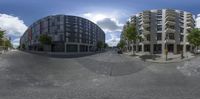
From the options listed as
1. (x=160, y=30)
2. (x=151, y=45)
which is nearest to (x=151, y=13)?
(x=160, y=30)

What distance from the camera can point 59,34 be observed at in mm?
59500

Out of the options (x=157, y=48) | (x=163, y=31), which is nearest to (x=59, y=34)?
(x=157, y=48)

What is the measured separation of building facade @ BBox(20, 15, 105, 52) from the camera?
4125cm

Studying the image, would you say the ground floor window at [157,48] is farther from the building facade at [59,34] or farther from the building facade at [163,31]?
the building facade at [59,34]

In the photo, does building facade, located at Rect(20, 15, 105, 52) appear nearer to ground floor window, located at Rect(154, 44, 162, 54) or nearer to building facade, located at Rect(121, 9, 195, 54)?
building facade, located at Rect(121, 9, 195, 54)

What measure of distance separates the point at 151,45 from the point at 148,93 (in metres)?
57.8

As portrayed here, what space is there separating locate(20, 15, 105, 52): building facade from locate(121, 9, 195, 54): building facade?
67.6 ft

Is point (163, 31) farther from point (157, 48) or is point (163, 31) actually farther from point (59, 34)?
point (59, 34)

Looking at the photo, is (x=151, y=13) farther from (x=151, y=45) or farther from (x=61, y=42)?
(x=61, y=42)

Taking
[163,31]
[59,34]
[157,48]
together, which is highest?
[163,31]

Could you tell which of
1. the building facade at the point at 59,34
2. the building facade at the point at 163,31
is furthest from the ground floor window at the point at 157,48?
the building facade at the point at 59,34

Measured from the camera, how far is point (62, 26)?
185 feet

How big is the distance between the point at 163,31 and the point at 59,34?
33.3 m

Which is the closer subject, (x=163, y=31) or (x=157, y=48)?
(x=157, y=48)
